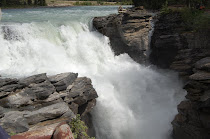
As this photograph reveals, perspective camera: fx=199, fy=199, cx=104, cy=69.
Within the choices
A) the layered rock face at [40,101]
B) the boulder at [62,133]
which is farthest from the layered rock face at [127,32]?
the boulder at [62,133]

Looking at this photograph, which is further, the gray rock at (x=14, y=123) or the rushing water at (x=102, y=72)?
the rushing water at (x=102, y=72)

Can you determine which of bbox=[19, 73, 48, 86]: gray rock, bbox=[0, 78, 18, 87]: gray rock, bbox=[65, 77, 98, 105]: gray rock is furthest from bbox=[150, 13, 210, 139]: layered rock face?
bbox=[0, 78, 18, 87]: gray rock

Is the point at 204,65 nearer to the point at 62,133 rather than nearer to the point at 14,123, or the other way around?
the point at 14,123

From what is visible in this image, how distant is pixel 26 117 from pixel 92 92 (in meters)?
3.62

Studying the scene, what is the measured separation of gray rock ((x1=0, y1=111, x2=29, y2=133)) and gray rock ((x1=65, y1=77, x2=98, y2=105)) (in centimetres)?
236

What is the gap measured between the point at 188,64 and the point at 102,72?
18.4ft

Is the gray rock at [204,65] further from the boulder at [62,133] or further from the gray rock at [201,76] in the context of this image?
the boulder at [62,133]

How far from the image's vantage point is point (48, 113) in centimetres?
718

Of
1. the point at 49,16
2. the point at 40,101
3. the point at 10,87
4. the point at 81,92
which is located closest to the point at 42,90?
the point at 40,101

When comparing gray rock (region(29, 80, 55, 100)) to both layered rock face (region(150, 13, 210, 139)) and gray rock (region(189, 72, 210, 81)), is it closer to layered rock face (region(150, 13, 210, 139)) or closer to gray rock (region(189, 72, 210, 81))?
layered rock face (region(150, 13, 210, 139))

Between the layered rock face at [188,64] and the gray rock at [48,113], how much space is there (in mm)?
5533

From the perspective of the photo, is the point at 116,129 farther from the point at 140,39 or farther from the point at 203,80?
the point at 140,39

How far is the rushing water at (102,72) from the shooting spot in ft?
34.2

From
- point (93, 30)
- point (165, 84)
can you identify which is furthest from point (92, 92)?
point (93, 30)
